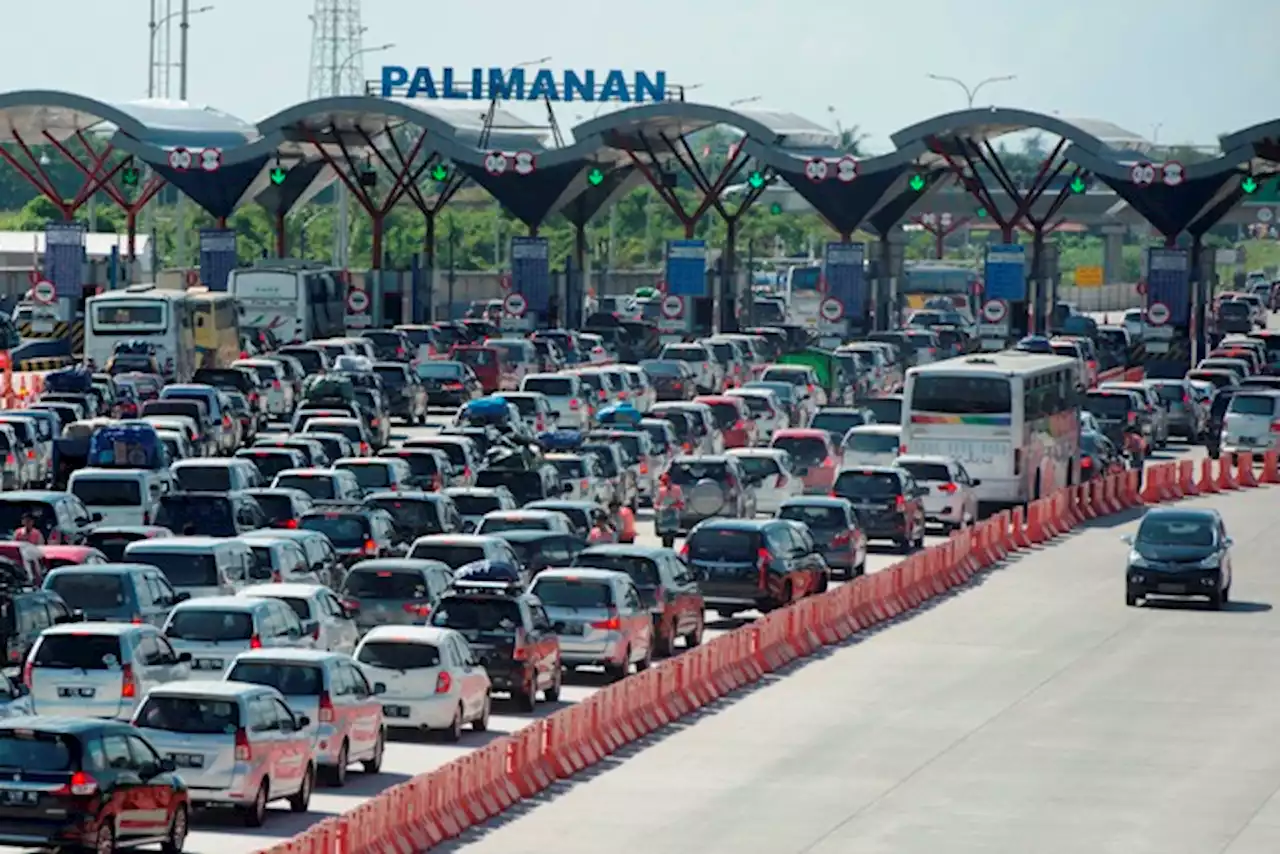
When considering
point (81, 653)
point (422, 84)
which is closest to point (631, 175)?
point (422, 84)

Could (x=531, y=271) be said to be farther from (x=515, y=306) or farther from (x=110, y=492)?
(x=110, y=492)

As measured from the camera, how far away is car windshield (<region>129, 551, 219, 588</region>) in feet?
124

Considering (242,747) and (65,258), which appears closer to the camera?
(242,747)

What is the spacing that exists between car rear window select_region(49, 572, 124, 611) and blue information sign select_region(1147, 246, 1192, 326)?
2653 inches

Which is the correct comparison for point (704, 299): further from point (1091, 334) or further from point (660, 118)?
point (1091, 334)

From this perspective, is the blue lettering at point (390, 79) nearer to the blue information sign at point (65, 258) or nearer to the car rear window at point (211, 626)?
the blue information sign at point (65, 258)

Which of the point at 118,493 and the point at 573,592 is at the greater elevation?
the point at 118,493

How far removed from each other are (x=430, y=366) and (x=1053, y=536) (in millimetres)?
25053

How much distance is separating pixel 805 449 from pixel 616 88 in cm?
6886

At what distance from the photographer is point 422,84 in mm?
120375

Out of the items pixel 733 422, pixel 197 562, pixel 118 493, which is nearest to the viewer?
pixel 197 562

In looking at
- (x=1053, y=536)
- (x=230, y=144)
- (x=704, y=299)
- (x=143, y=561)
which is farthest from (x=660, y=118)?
(x=143, y=561)

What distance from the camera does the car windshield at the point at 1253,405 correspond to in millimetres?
72188

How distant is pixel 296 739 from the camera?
28703 millimetres
